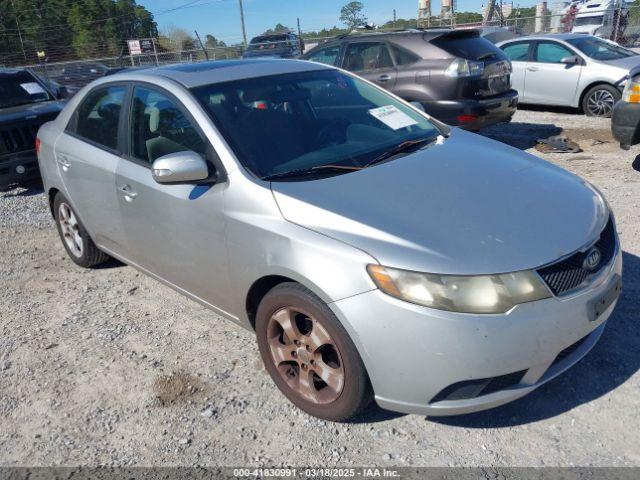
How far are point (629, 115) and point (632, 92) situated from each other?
0.24m

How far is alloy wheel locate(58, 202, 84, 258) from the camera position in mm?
4652

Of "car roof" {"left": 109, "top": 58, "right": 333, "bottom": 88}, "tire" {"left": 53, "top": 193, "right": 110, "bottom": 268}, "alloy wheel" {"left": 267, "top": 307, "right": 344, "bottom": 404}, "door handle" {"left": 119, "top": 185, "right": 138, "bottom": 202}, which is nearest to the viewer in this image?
"alloy wheel" {"left": 267, "top": 307, "right": 344, "bottom": 404}

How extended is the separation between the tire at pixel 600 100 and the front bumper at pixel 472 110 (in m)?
3.17

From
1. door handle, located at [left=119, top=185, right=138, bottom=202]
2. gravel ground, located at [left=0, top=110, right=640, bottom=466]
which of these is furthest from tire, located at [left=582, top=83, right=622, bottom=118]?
door handle, located at [left=119, top=185, right=138, bottom=202]

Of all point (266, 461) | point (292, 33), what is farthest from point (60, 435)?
point (292, 33)

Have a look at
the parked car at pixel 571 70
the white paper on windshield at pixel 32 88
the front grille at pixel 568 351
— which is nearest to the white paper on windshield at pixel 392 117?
the front grille at pixel 568 351

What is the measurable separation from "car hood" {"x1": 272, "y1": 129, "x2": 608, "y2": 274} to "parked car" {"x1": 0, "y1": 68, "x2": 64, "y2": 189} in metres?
5.73

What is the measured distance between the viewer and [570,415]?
2672 mm

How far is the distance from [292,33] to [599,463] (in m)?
22.5

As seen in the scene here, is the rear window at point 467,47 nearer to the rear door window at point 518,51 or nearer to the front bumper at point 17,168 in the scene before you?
the rear door window at point 518,51

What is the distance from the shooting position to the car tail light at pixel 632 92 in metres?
5.92

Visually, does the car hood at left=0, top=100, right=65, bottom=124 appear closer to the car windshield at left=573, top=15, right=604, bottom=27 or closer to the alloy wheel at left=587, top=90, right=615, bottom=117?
the alloy wheel at left=587, top=90, right=615, bottom=117

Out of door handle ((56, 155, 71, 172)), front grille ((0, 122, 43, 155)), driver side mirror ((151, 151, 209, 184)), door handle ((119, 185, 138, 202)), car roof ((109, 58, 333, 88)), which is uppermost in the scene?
car roof ((109, 58, 333, 88))

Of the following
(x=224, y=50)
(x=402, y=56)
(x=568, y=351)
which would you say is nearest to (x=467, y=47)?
(x=402, y=56)
